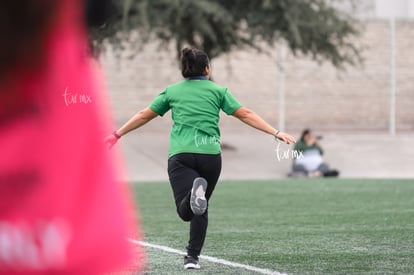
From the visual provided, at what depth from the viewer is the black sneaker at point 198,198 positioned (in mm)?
8289

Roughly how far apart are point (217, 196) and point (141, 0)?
8.83 meters

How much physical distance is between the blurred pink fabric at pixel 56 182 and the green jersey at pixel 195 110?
588 centimetres

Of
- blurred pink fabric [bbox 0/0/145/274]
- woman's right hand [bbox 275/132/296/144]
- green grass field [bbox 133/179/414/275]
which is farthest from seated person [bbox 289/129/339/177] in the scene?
blurred pink fabric [bbox 0/0/145/274]

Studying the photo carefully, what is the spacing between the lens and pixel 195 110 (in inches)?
340

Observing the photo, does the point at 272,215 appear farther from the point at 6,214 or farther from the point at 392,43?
the point at 392,43

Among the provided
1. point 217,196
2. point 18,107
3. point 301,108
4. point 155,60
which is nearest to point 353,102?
point 301,108

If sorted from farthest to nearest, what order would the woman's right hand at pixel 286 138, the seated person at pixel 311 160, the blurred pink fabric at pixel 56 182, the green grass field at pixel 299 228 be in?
the seated person at pixel 311 160
the green grass field at pixel 299 228
the woman's right hand at pixel 286 138
the blurred pink fabric at pixel 56 182

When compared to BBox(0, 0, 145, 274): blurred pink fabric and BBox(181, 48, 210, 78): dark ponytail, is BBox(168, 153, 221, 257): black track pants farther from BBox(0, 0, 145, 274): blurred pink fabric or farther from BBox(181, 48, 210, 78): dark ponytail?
BBox(0, 0, 145, 274): blurred pink fabric

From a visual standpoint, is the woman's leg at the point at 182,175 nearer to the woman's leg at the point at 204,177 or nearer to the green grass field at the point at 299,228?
the woman's leg at the point at 204,177

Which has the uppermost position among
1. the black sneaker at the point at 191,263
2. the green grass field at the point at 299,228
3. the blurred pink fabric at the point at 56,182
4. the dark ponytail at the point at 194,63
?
the dark ponytail at the point at 194,63

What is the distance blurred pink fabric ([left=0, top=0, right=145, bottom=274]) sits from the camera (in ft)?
8.62

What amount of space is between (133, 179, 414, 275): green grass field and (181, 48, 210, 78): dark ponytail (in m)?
1.57

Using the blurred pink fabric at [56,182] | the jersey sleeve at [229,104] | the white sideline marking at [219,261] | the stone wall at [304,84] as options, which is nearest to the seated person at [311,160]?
the stone wall at [304,84]

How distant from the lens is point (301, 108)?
36.5 meters
